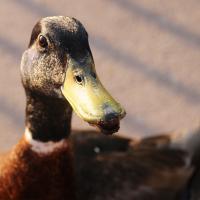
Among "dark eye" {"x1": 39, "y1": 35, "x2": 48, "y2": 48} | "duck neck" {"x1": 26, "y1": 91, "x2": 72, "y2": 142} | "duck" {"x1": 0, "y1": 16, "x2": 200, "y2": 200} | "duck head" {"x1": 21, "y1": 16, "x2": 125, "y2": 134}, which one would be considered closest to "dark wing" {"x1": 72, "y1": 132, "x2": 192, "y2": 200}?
"duck" {"x1": 0, "y1": 16, "x2": 200, "y2": 200}

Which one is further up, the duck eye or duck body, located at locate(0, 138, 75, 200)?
the duck eye

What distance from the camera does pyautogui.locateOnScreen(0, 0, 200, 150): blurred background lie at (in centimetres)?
288

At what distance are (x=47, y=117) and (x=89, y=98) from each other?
381 millimetres

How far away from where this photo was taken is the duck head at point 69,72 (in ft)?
4.76

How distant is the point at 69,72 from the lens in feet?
5.17

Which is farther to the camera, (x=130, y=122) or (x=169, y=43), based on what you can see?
(x=169, y=43)

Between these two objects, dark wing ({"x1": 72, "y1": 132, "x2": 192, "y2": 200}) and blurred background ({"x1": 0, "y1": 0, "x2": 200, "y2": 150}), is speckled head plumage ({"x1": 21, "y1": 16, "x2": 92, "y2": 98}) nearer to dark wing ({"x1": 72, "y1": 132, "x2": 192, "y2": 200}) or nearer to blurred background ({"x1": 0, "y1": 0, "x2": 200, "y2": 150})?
dark wing ({"x1": 72, "y1": 132, "x2": 192, "y2": 200})

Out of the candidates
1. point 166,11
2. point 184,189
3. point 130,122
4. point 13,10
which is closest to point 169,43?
point 166,11

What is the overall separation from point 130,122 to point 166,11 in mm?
721

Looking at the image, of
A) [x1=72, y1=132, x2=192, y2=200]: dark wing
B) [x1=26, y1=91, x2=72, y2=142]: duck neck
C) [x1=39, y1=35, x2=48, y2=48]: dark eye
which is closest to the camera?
[x1=39, y1=35, x2=48, y2=48]: dark eye

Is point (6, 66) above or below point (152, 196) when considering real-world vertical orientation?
below

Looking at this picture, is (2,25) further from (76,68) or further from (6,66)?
(76,68)

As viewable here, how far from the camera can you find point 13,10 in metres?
3.18

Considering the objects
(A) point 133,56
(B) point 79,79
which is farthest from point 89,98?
(A) point 133,56
